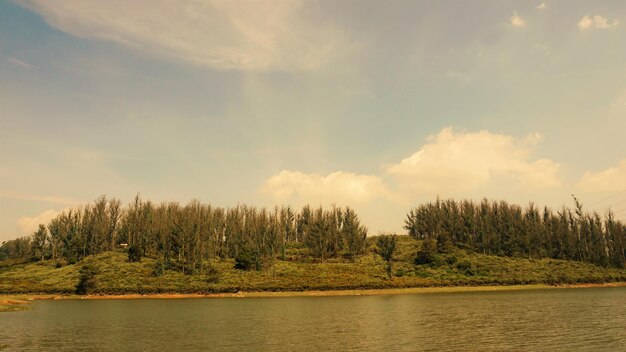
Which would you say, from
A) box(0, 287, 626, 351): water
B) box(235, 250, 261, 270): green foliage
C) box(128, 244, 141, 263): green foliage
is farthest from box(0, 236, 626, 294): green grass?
box(0, 287, 626, 351): water

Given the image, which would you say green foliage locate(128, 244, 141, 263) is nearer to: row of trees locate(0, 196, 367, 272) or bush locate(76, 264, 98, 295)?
row of trees locate(0, 196, 367, 272)

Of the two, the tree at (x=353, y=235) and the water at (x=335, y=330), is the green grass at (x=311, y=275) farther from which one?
the water at (x=335, y=330)

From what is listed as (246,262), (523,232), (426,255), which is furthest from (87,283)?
(523,232)

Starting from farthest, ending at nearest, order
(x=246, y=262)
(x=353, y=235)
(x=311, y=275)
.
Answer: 1. (x=353, y=235)
2. (x=246, y=262)
3. (x=311, y=275)

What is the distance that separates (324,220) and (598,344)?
9371 centimetres

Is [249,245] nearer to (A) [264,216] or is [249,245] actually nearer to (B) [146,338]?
(A) [264,216]

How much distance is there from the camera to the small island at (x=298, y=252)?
2965 inches

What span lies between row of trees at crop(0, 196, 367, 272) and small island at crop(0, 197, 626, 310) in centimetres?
34

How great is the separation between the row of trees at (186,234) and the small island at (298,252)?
343 mm

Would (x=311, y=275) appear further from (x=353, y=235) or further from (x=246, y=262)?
(x=353, y=235)

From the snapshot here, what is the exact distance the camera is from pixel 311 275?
81812 mm

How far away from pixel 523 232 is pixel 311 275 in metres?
72.2

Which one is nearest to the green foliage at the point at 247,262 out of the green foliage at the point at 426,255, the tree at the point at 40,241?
the green foliage at the point at 426,255

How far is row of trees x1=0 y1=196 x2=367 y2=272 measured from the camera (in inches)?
3762
